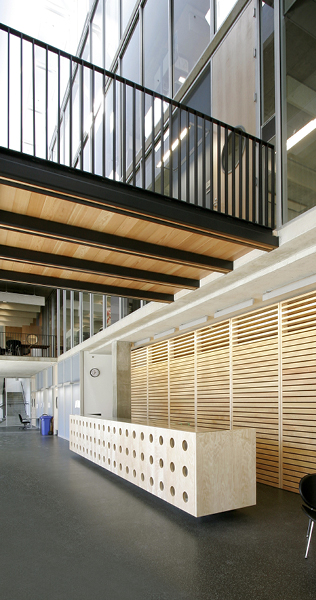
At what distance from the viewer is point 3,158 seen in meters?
3.32

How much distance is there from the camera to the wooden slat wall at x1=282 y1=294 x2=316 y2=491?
6.12m

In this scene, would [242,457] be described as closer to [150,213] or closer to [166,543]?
[166,543]

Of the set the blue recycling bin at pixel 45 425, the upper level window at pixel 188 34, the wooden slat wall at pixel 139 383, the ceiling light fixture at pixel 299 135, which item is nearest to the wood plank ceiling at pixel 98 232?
the ceiling light fixture at pixel 299 135

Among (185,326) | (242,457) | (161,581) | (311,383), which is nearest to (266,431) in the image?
(311,383)

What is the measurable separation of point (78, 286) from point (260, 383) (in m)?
3.46

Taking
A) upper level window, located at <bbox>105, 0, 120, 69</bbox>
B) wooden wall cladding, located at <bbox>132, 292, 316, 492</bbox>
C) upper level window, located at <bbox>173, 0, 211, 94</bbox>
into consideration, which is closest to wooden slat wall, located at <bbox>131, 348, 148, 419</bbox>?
wooden wall cladding, located at <bbox>132, 292, 316, 492</bbox>

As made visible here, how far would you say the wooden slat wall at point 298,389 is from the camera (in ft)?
20.1

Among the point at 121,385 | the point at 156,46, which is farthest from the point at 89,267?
the point at 121,385

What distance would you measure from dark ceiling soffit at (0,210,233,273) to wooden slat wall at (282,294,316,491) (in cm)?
169

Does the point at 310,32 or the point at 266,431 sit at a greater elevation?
the point at 310,32

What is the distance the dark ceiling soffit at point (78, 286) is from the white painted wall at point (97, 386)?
323 inches

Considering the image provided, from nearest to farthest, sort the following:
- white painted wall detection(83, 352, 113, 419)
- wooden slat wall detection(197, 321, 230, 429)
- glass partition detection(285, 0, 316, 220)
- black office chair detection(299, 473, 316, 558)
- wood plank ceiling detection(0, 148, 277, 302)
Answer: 1. wood plank ceiling detection(0, 148, 277, 302)
2. black office chair detection(299, 473, 316, 558)
3. glass partition detection(285, 0, 316, 220)
4. wooden slat wall detection(197, 321, 230, 429)
5. white painted wall detection(83, 352, 113, 419)

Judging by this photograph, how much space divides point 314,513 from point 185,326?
221 inches

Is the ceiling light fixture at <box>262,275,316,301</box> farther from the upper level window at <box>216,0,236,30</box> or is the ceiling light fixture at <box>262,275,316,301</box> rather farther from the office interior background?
the upper level window at <box>216,0,236,30</box>
